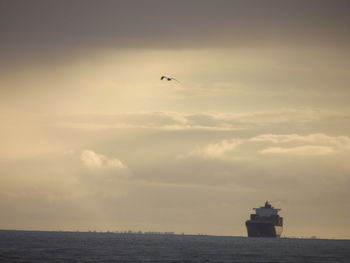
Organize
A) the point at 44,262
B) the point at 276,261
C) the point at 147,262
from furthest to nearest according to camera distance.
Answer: the point at 276,261 < the point at 147,262 < the point at 44,262

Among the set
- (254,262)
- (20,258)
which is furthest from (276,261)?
(20,258)

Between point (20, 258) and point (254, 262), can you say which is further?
point (254, 262)

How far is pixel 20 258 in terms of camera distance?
130 metres

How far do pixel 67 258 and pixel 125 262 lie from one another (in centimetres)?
1300

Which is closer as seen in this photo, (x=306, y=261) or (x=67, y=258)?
(x=67, y=258)

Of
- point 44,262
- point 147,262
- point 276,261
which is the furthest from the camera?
point 276,261

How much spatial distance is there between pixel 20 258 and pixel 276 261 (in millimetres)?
52076

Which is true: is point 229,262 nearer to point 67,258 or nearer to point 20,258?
point 67,258

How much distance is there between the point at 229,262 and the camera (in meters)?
138

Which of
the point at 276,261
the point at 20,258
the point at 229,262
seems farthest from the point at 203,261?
the point at 20,258

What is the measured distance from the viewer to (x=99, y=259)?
13588cm

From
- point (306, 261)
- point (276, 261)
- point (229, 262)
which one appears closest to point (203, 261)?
point (229, 262)

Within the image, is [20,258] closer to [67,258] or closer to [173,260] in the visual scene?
[67,258]

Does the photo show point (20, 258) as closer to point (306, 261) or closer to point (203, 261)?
point (203, 261)
